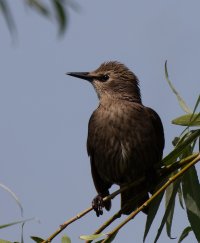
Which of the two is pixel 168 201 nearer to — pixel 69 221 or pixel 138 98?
pixel 69 221

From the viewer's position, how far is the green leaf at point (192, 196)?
305 centimetres

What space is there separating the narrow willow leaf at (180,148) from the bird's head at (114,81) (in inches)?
97.6

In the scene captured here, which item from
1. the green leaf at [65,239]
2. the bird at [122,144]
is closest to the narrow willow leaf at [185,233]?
the green leaf at [65,239]

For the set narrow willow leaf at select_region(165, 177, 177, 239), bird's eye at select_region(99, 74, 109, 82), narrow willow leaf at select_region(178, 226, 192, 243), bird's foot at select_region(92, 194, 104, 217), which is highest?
bird's eye at select_region(99, 74, 109, 82)

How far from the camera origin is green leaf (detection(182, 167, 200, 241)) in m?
3.05

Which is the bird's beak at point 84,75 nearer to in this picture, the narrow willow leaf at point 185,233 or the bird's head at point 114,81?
the bird's head at point 114,81

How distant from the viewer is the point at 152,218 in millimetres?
3131

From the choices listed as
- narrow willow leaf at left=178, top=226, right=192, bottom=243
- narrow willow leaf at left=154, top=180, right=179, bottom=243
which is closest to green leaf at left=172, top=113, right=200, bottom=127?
narrow willow leaf at left=154, top=180, right=179, bottom=243

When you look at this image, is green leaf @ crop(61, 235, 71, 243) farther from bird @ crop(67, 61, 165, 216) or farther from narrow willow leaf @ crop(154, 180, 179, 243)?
bird @ crop(67, 61, 165, 216)

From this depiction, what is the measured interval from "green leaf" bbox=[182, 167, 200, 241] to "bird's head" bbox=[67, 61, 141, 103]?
2.32 metres

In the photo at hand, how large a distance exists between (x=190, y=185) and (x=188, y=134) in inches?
12.8

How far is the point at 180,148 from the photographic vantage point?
2973 mm

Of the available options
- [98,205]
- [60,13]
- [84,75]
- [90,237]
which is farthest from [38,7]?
[84,75]

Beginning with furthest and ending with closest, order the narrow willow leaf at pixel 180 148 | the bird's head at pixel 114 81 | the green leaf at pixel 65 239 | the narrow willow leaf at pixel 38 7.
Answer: the bird's head at pixel 114 81 → the narrow willow leaf at pixel 180 148 → the green leaf at pixel 65 239 → the narrow willow leaf at pixel 38 7
